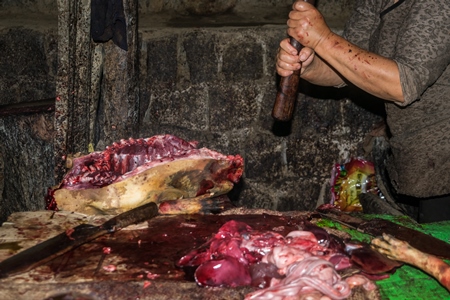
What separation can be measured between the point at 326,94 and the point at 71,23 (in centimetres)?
256

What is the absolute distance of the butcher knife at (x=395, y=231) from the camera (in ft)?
9.32

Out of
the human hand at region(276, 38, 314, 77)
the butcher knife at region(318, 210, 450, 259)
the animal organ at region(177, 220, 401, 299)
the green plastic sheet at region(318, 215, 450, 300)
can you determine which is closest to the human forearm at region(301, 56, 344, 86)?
the human hand at region(276, 38, 314, 77)

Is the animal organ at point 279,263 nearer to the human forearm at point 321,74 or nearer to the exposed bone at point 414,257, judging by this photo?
the exposed bone at point 414,257

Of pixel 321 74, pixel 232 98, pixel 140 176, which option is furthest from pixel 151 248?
pixel 232 98

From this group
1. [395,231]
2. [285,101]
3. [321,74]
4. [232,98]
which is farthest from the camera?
[232,98]

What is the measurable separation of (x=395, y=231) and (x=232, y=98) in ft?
7.95

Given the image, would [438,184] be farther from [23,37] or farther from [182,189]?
[23,37]

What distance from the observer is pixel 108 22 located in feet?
12.3

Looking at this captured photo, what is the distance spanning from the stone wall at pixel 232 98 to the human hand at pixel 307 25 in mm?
1654

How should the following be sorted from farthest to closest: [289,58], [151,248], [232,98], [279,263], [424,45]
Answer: [232,98] < [289,58] < [424,45] < [151,248] < [279,263]

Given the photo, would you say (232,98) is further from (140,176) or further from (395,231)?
(395,231)

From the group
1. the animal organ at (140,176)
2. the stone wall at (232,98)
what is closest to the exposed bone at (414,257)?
the animal organ at (140,176)

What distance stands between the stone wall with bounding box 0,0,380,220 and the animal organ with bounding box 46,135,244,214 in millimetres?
1673

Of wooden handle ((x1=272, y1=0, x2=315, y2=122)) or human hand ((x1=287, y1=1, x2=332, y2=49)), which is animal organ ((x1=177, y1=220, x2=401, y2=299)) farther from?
human hand ((x1=287, y1=1, x2=332, y2=49))
